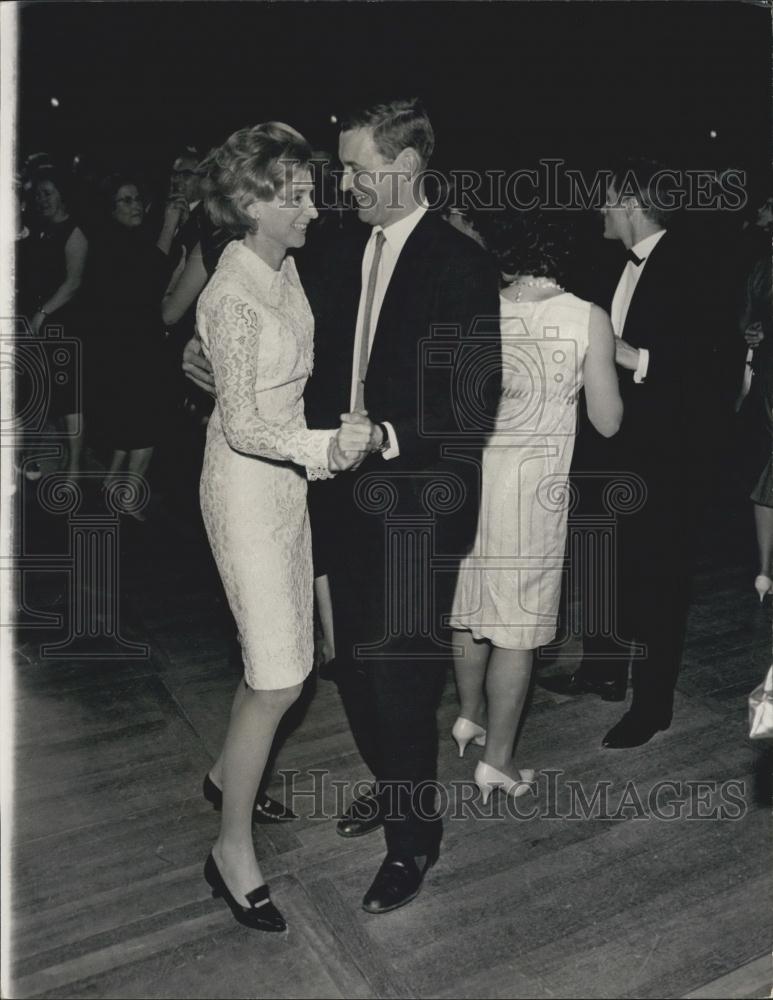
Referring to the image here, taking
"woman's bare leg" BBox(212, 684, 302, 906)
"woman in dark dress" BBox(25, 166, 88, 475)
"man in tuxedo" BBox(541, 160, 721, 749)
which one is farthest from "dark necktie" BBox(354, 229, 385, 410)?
"woman in dark dress" BBox(25, 166, 88, 475)

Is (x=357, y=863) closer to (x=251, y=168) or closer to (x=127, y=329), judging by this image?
(x=251, y=168)

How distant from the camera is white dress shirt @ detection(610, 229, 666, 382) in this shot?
2762mm

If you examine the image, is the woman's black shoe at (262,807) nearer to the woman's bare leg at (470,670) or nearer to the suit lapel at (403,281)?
the woman's bare leg at (470,670)

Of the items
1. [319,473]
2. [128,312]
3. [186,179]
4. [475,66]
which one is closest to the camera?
[319,473]

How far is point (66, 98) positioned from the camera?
1382 centimetres

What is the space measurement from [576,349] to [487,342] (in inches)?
14.0

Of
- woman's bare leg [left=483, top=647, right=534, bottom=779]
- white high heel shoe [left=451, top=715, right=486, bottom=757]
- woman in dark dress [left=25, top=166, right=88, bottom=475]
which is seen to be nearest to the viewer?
woman's bare leg [left=483, top=647, right=534, bottom=779]

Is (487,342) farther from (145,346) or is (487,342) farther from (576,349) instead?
(145,346)

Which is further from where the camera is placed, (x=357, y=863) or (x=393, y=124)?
(x=357, y=863)

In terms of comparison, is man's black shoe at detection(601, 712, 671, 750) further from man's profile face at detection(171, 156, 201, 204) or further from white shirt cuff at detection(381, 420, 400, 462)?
man's profile face at detection(171, 156, 201, 204)

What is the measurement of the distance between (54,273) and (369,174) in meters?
3.73

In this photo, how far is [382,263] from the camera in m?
2.24

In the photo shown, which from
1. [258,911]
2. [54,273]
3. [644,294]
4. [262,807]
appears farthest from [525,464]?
[54,273]

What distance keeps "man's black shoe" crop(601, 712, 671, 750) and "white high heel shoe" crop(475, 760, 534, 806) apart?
1.32 feet
